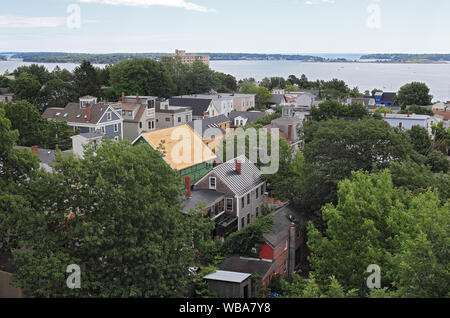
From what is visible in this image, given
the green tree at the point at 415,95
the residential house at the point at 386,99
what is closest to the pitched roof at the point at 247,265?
the green tree at the point at 415,95

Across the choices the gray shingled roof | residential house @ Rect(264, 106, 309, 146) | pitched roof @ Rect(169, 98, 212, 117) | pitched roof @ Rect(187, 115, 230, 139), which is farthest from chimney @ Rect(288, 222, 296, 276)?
pitched roof @ Rect(169, 98, 212, 117)

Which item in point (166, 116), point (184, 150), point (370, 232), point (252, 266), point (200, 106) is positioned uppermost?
point (200, 106)

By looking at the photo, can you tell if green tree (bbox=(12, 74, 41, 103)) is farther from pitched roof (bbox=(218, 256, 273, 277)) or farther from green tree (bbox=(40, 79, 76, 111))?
pitched roof (bbox=(218, 256, 273, 277))

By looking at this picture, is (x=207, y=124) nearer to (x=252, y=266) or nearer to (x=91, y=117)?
(x=91, y=117)

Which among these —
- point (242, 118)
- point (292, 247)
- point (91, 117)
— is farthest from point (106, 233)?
point (242, 118)

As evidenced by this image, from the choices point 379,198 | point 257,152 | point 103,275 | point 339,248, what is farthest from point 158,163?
point 257,152

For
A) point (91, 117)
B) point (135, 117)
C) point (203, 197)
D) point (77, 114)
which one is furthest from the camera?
point (135, 117)

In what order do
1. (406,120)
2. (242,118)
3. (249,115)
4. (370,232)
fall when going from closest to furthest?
(370,232), (406,120), (242,118), (249,115)
